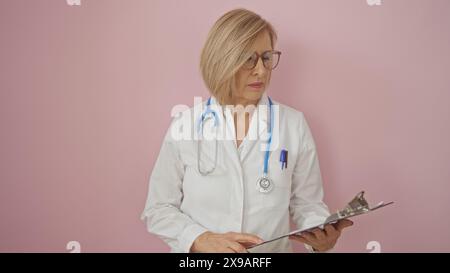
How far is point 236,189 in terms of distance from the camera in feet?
4.05

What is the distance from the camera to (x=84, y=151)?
1479 mm

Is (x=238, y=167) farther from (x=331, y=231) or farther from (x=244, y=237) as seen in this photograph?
(x=331, y=231)

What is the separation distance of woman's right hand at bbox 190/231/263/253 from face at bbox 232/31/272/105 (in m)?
0.41

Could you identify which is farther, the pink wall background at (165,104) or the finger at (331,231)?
the pink wall background at (165,104)

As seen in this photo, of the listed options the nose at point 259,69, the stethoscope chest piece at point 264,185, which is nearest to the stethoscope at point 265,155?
the stethoscope chest piece at point 264,185

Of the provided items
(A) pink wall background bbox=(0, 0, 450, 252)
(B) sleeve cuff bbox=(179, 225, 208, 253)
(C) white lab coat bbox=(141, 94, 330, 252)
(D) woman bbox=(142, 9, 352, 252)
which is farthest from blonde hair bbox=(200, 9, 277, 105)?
(B) sleeve cuff bbox=(179, 225, 208, 253)

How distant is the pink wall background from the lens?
56.6 inches

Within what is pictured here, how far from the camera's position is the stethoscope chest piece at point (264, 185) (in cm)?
123

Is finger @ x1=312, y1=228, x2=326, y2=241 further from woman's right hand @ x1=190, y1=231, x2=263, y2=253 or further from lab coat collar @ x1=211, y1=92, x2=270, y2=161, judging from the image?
lab coat collar @ x1=211, y1=92, x2=270, y2=161

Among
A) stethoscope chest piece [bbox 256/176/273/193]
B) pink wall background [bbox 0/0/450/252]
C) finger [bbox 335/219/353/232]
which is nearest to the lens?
finger [bbox 335/219/353/232]

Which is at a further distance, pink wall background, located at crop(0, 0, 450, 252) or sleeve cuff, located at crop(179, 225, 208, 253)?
pink wall background, located at crop(0, 0, 450, 252)

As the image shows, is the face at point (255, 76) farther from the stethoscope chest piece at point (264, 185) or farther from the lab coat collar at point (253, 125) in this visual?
the stethoscope chest piece at point (264, 185)

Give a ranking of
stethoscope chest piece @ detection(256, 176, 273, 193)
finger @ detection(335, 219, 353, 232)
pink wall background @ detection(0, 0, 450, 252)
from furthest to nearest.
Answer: pink wall background @ detection(0, 0, 450, 252) → stethoscope chest piece @ detection(256, 176, 273, 193) → finger @ detection(335, 219, 353, 232)

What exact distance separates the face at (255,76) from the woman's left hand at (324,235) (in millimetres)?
430
